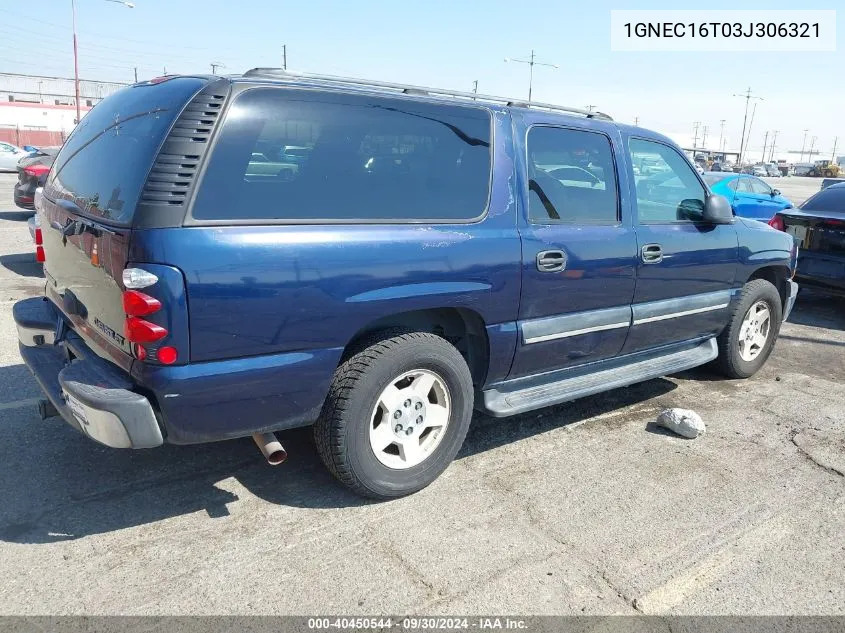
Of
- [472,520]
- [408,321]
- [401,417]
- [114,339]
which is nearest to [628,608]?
[472,520]

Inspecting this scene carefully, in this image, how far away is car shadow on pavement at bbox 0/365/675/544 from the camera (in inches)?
125

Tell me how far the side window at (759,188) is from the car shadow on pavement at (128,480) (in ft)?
44.3

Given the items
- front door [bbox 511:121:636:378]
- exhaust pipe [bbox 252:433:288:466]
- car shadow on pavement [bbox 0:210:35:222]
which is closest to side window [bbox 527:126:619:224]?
front door [bbox 511:121:636:378]

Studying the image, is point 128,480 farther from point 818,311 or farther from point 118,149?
point 818,311

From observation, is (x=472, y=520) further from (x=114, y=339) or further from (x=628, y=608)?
(x=114, y=339)

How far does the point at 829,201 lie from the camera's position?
27.9 feet

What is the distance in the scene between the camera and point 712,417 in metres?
4.83

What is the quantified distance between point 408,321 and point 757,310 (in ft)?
11.3

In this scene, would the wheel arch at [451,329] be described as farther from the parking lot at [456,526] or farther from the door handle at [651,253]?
the door handle at [651,253]

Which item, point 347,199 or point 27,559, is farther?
point 347,199

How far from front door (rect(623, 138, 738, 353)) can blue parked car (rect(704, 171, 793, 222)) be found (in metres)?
10.5

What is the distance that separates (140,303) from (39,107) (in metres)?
65.9

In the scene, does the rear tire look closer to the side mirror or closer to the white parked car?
the side mirror

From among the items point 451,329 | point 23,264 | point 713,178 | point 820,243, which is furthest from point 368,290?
point 713,178
